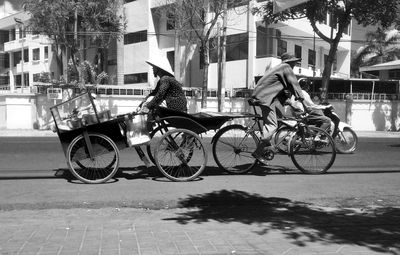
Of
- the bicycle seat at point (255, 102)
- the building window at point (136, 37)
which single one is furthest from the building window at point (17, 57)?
the bicycle seat at point (255, 102)

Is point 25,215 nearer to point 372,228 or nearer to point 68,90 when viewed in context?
point 372,228

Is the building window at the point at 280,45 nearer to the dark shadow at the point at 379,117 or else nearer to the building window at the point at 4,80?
the dark shadow at the point at 379,117

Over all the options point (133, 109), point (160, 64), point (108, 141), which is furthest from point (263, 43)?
point (108, 141)

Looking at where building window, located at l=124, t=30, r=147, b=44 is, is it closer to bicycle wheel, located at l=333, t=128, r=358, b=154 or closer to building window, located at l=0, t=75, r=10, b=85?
bicycle wheel, located at l=333, t=128, r=358, b=154

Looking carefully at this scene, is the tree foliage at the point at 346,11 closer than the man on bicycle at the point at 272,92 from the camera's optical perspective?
No

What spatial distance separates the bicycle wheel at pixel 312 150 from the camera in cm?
762

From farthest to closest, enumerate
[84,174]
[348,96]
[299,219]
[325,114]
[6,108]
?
[348,96] → [6,108] → [325,114] → [84,174] → [299,219]

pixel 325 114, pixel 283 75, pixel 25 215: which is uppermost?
pixel 283 75

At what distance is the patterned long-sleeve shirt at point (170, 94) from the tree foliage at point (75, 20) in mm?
19185

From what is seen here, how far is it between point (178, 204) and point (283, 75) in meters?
3.06

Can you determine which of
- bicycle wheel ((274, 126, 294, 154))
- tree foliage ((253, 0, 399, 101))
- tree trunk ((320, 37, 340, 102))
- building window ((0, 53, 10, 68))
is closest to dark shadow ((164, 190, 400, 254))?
bicycle wheel ((274, 126, 294, 154))

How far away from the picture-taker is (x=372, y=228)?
4629 millimetres

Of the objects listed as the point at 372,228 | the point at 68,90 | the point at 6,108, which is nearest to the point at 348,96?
the point at 68,90

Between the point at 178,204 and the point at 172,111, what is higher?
the point at 172,111
